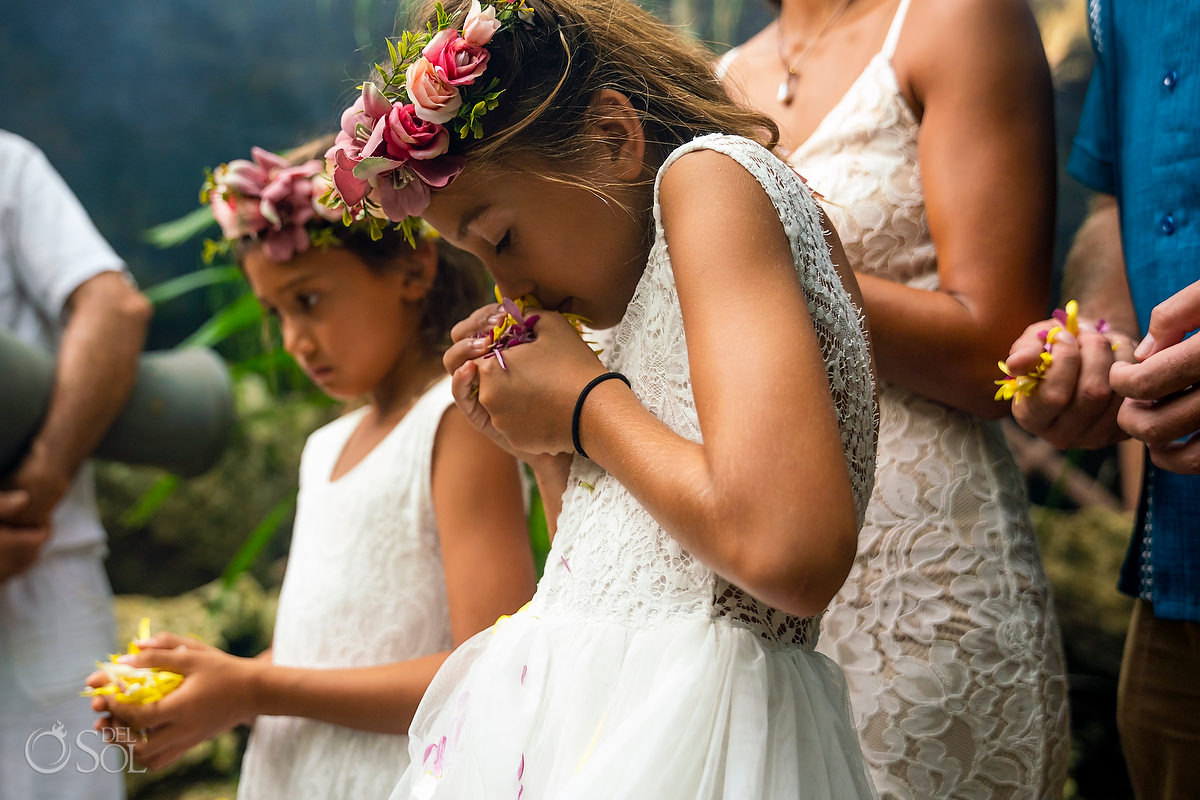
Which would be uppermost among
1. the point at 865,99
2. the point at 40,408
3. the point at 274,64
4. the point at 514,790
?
the point at 865,99

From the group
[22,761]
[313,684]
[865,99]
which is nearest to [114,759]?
[22,761]

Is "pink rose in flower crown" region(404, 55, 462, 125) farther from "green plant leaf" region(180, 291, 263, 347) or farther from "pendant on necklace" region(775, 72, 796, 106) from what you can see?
"green plant leaf" region(180, 291, 263, 347)

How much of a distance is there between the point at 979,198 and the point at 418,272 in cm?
98

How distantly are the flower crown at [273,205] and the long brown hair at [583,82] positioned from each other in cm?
62

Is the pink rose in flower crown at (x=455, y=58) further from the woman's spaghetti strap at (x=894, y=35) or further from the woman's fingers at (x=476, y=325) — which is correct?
the woman's spaghetti strap at (x=894, y=35)

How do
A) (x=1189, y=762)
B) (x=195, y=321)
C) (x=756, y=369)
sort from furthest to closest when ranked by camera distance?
(x=195, y=321), (x=1189, y=762), (x=756, y=369)

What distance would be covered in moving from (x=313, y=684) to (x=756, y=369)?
38.1 inches

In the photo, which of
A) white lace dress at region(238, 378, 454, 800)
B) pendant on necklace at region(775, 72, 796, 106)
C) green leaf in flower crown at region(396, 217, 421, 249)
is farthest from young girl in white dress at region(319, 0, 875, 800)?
white lace dress at region(238, 378, 454, 800)

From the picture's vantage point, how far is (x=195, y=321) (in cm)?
583

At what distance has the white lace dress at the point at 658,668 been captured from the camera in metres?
0.86

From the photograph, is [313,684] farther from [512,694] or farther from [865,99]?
[865,99]

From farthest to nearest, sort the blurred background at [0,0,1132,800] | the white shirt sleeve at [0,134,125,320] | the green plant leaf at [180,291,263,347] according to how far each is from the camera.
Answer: the blurred background at [0,0,1132,800] → the green plant leaf at [180,291,263,347] → the white shirt sleeve at [0,134,125,320]

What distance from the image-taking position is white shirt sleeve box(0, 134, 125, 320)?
223 cm

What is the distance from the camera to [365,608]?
1605 millimetres
